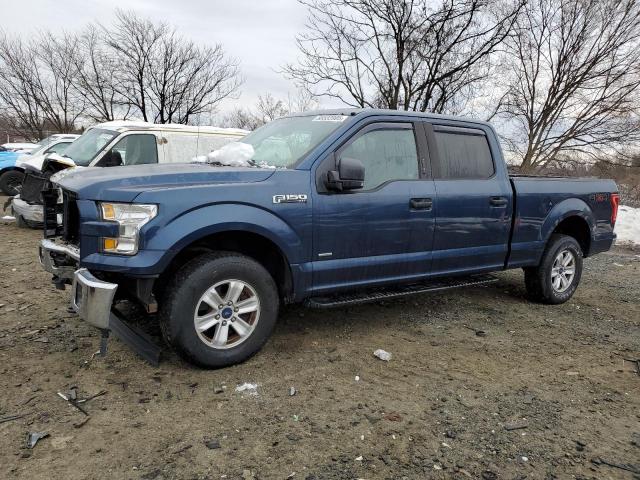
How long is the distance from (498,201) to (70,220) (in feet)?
12.2

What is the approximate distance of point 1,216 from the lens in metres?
9.80

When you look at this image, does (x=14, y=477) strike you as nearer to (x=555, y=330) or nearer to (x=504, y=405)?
(x=504, y=405)

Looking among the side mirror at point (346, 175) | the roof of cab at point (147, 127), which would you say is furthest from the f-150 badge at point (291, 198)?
the roof of cab at point (147, 127)

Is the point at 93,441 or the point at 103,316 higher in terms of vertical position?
the point at 103,316

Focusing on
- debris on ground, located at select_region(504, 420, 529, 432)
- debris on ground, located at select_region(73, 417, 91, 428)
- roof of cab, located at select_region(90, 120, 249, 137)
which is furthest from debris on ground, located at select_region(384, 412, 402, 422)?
roof of cab, located at select_region(90, 120, 249, 137)

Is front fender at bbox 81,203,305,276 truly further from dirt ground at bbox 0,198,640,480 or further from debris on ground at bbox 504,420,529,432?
debris on ground at bbox 504,420,529,432

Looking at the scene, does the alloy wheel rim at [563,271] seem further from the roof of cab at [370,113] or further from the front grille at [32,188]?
the front grille at [32,188]

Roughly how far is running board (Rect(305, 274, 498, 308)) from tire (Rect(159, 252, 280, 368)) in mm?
420

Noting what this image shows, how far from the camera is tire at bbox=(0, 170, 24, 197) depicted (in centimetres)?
1182

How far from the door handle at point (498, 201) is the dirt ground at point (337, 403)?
116 cm

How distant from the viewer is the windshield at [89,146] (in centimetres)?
780

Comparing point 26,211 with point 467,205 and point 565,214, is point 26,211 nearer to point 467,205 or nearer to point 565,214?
point 467,205

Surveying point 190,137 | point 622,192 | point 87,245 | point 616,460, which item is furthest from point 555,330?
point 622,192

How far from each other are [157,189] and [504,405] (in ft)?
8.59
